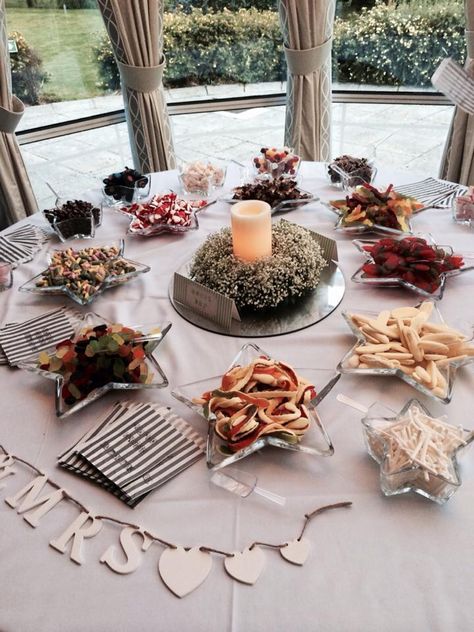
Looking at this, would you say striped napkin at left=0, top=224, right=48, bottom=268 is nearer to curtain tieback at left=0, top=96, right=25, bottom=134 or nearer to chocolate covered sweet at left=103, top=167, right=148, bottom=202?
chocolate covered sweet at left=103, top=167, right=148, bottom=202

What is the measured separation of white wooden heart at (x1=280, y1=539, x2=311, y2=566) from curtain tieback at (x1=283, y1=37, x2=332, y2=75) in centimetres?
278

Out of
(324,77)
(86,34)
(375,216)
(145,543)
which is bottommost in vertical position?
(145,543)

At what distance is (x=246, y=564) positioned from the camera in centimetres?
81

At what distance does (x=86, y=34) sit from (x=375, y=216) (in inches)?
98.0

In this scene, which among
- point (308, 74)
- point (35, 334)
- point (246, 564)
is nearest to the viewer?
point (246, 564)

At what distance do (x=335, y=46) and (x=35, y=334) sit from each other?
2.88 meters

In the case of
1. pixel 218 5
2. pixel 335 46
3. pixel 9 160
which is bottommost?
pixel 9 160

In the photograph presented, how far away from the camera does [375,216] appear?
1713mm

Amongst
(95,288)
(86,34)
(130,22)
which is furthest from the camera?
(86,34)

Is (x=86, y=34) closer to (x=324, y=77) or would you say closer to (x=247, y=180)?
(x=324, y=77)

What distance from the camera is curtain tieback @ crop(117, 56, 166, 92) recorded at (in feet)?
9.57

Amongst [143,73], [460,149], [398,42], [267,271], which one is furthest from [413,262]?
[398,42]

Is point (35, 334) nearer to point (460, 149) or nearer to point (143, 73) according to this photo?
point (143, 73)

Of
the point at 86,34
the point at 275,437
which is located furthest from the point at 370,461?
the point at 86,34
